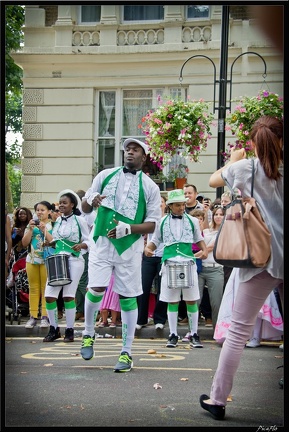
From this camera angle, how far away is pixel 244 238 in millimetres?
5145

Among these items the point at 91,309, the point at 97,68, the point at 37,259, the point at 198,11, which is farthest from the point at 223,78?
the point at 37,259

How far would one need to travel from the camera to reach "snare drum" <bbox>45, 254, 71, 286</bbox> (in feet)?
31.1

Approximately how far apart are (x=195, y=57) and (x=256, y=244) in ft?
9.43

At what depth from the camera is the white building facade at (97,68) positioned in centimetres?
583

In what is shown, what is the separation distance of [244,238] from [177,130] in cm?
596

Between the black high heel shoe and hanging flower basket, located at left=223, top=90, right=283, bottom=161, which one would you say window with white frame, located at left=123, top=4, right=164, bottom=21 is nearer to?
hanging flower basket, located at left=223, top=90, right=283, bottom=161

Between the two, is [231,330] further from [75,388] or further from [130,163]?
[130,163]

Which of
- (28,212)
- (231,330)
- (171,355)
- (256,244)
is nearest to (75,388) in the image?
(231,330)

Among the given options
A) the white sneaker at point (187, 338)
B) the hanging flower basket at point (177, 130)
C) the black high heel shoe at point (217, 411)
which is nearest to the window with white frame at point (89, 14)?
the black high heel shoe at point (217, 411)

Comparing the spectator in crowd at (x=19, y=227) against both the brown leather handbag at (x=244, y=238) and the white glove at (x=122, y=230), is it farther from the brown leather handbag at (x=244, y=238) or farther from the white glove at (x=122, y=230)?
the brown leather handbag at (x=244, y=238)

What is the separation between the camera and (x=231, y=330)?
17.2ft

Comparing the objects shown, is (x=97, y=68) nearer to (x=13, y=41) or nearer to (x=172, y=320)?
(x=13, y=41)

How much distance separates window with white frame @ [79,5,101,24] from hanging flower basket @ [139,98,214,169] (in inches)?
162

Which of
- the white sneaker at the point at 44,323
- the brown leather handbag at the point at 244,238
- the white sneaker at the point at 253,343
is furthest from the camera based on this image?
the white sneaker at the point at 44,323
